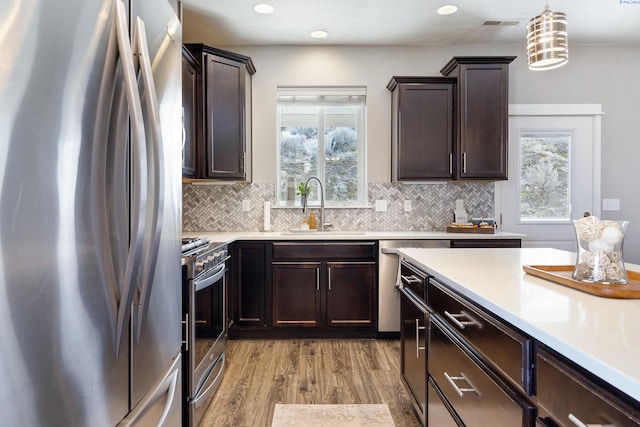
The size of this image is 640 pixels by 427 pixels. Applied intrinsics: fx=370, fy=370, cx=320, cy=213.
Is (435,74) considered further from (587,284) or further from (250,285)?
(587,284)

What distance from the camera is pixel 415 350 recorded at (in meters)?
1.89

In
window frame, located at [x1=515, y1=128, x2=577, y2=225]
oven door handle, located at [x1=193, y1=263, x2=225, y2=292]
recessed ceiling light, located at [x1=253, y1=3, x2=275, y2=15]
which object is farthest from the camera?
window frame, located at [x1=515, y1=128, x2=577, y2=225]

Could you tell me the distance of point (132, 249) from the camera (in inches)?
33.6

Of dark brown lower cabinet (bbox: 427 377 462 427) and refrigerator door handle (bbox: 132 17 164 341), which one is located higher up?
refrigerator door handle (bbox: 132 17 164 341)

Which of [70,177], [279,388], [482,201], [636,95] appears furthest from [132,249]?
[636,95]

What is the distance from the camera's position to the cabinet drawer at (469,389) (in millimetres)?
973

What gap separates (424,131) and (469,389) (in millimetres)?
2679

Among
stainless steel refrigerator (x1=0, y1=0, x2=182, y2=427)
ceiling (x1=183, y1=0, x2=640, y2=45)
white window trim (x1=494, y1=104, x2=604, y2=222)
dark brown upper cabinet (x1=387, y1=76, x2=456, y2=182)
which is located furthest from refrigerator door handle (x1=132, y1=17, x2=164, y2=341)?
white window trim (x1=494, y1=104, x2=604, y2=222)

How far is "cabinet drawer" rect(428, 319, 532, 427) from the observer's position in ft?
3.19

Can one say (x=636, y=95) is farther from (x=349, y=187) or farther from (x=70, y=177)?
(x=70, y=177)

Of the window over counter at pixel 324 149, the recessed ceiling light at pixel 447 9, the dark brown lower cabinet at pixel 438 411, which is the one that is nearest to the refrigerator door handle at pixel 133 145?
the dark brown lower cabinet at pixel 438 411

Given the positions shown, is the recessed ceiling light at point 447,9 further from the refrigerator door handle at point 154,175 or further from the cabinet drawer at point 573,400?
the cabinet drawer at point 573,400

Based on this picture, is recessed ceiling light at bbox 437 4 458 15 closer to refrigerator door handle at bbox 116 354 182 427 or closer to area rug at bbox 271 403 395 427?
area rug at bbox 271 403 395 427

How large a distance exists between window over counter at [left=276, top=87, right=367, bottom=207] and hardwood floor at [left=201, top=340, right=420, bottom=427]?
1.49m
